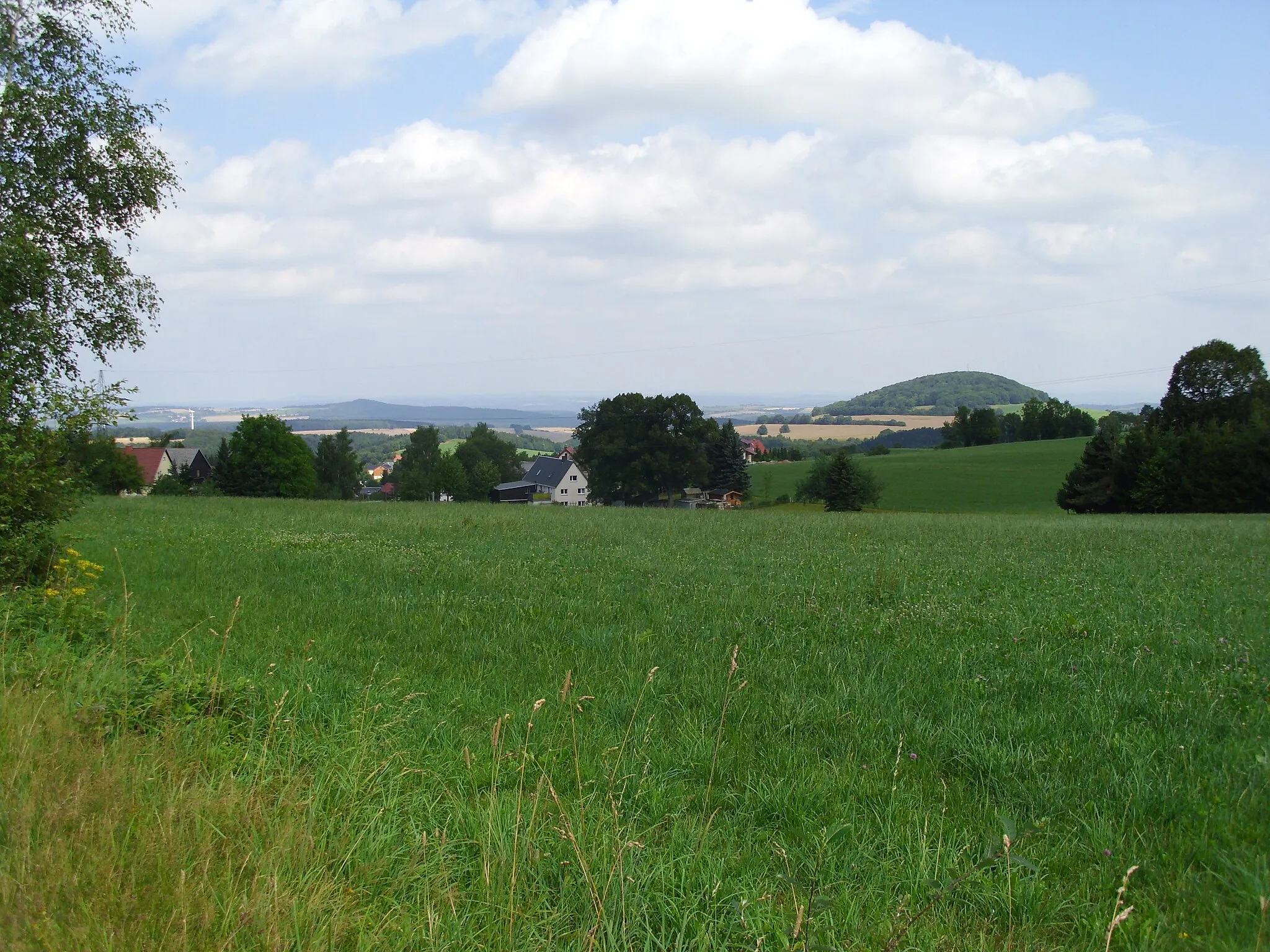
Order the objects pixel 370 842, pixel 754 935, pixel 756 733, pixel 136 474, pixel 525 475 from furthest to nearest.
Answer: pixel 525 475 < pixel 136 474 < pixel 756 733 < pixel 370 842 < pixel 754 935

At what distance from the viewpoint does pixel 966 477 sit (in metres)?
74.8

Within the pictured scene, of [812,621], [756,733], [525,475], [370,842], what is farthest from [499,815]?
[525,475]

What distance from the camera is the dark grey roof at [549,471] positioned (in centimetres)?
9075

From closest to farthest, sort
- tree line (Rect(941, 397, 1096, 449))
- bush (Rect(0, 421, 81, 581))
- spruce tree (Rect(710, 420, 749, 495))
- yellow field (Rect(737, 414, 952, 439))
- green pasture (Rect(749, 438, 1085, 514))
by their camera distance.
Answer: bush (Rect(0, 421, 81, 581)), green pasture (Rect(749, 438, 1085, 514)), spruce tree (Rect(710, 420, 749, 495)), tree line (Rect(941, 397, 1096, 449)), yellow field (Rect(737, 414, 952, 439))

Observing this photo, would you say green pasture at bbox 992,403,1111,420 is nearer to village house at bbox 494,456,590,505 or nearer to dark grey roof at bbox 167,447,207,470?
village house at bbox 494,456,590,505

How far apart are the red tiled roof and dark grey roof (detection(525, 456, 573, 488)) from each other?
39721 millimetres

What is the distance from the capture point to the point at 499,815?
3812 mm

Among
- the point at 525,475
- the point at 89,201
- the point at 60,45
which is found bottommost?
the point at 525,475

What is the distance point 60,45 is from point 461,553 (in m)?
14.8

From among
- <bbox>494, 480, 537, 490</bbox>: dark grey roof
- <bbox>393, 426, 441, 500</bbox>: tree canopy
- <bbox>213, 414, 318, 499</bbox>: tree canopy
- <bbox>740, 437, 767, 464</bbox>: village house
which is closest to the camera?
<bbox>213, 414, 318, 499</bbox>: tree canopy

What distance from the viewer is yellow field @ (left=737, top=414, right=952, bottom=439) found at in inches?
4865

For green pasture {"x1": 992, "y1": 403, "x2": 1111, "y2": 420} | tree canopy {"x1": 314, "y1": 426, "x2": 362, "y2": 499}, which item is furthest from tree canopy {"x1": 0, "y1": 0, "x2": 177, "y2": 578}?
green pasture {"x1": 992, "y1": 403, "x2": 1111, "y2": 420}

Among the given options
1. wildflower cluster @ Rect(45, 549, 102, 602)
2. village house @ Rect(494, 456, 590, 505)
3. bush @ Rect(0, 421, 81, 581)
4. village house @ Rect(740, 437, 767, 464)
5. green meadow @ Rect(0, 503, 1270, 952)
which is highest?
village house @ Rect(740, 437, 767, 464)

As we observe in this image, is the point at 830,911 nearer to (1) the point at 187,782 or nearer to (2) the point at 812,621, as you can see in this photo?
(1) the point at 187,782
